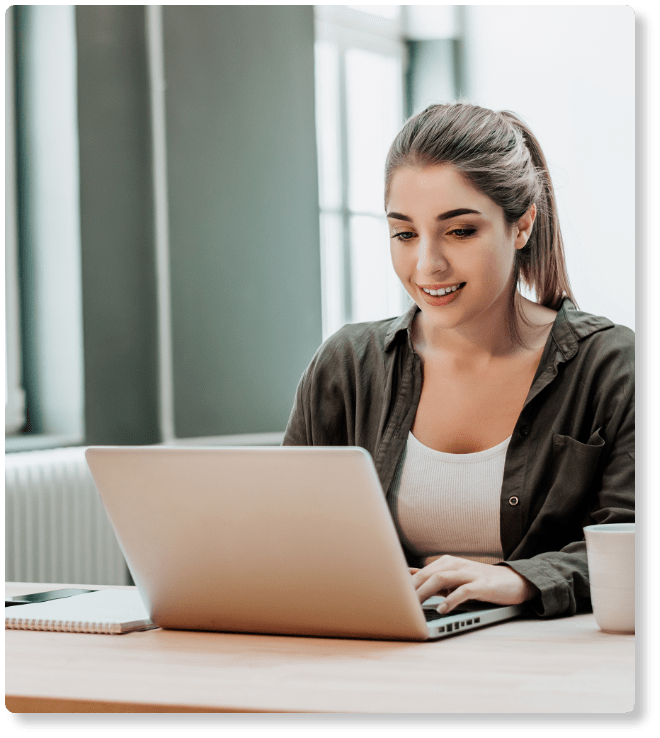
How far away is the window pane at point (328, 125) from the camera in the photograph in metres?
5.00

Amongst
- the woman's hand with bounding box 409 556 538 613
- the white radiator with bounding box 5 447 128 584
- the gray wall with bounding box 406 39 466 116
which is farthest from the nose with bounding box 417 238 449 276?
the gray wall with bounding box 406 39 466 116

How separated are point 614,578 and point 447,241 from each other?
2.18 feet

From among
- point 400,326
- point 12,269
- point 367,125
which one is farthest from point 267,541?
point 367,125

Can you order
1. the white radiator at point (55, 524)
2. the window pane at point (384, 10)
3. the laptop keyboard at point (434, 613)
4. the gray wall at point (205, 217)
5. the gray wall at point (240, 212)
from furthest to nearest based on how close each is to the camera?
the window pane at point (384, 10) < the gray wall at point (240, 212) < the gray wall at point (205, 217) < the white radiator at point (55, 524) < the laptop keyboard at point (434, 613)

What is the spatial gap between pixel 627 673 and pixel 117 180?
3.12m

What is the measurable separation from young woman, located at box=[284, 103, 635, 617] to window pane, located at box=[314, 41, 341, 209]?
322 cm

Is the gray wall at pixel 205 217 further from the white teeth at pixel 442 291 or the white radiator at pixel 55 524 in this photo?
the white teeth at pixel 442 291

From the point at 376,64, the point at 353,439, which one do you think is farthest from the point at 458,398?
the point at 376,64

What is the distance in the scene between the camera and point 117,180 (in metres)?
3.71

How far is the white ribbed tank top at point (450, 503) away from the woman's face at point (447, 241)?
23 cm

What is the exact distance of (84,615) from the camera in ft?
4.23

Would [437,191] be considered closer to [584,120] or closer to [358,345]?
[358,345]

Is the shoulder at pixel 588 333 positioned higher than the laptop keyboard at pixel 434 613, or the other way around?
the shoulder at pixel 588 333

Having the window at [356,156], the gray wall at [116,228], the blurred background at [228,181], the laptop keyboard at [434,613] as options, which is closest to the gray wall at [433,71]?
the blurred background at [228,181]
